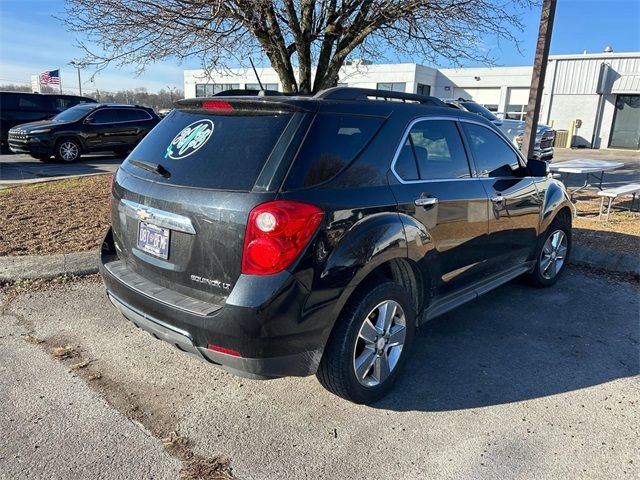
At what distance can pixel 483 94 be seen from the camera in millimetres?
37750

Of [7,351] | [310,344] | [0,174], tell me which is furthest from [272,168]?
[0,174]

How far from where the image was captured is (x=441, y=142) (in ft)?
11.8

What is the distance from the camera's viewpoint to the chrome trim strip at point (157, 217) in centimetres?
266

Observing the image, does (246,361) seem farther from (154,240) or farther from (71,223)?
(71,223)

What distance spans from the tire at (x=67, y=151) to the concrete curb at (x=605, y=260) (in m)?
13.6

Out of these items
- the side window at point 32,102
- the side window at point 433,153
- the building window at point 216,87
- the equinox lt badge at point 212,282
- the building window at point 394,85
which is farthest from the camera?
the building window at point 394,85

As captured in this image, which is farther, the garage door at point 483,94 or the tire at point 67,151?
the garage door at point 483,94

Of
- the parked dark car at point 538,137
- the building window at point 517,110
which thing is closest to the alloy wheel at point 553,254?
the parked dark car at point 538,137

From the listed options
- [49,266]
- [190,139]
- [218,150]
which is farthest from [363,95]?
[49,266]

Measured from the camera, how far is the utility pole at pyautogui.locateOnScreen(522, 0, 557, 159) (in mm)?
6969

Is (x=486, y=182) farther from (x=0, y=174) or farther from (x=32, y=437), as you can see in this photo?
(x=0, y=174)

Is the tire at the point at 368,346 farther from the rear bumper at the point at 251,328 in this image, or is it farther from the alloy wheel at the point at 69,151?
the alloy wheel at the point at 69,151

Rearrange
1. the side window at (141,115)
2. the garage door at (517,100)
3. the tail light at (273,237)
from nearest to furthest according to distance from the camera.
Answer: the tail light at (273,237), the side window at (141,115), the garage door at (517,100)

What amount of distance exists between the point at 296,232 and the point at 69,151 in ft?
46.8
